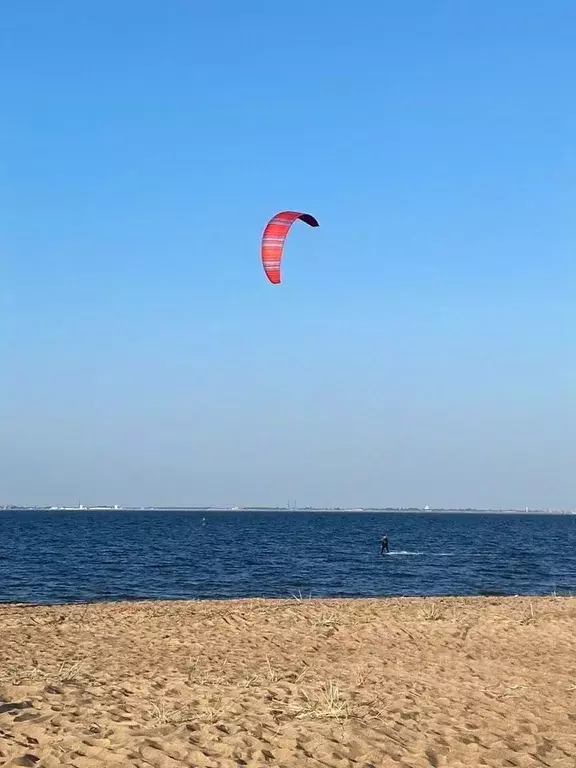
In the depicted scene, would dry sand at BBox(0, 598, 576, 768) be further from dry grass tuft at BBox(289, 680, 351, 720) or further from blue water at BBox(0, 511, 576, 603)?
blue water at BBox(0, 511, 576, 603)

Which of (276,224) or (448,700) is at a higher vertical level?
(276,224)

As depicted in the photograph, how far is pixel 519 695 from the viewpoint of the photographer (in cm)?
1084

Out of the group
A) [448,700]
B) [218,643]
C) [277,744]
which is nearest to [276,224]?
[218,643]

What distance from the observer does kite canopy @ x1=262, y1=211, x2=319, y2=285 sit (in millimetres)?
19172

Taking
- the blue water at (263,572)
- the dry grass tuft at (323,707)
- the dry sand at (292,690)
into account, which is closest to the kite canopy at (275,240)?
the dry sand at (292,690)

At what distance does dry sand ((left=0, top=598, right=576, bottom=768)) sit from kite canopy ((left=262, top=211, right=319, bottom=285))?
805 centimetres

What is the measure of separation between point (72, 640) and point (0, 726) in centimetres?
863

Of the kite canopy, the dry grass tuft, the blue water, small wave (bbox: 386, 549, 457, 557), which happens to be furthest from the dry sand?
small wave (bbox: 386, 549, 457, 557)

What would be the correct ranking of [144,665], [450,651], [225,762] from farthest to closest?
[450,651] < [144,665] < [225,762]

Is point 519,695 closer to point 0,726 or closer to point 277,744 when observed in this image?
point 277,744

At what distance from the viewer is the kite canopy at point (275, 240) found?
755 inches

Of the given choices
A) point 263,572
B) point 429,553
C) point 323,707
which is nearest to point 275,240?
point 323,707

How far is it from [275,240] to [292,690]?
37.6ft

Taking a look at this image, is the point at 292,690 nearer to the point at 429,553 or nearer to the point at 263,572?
the point at 263,572
